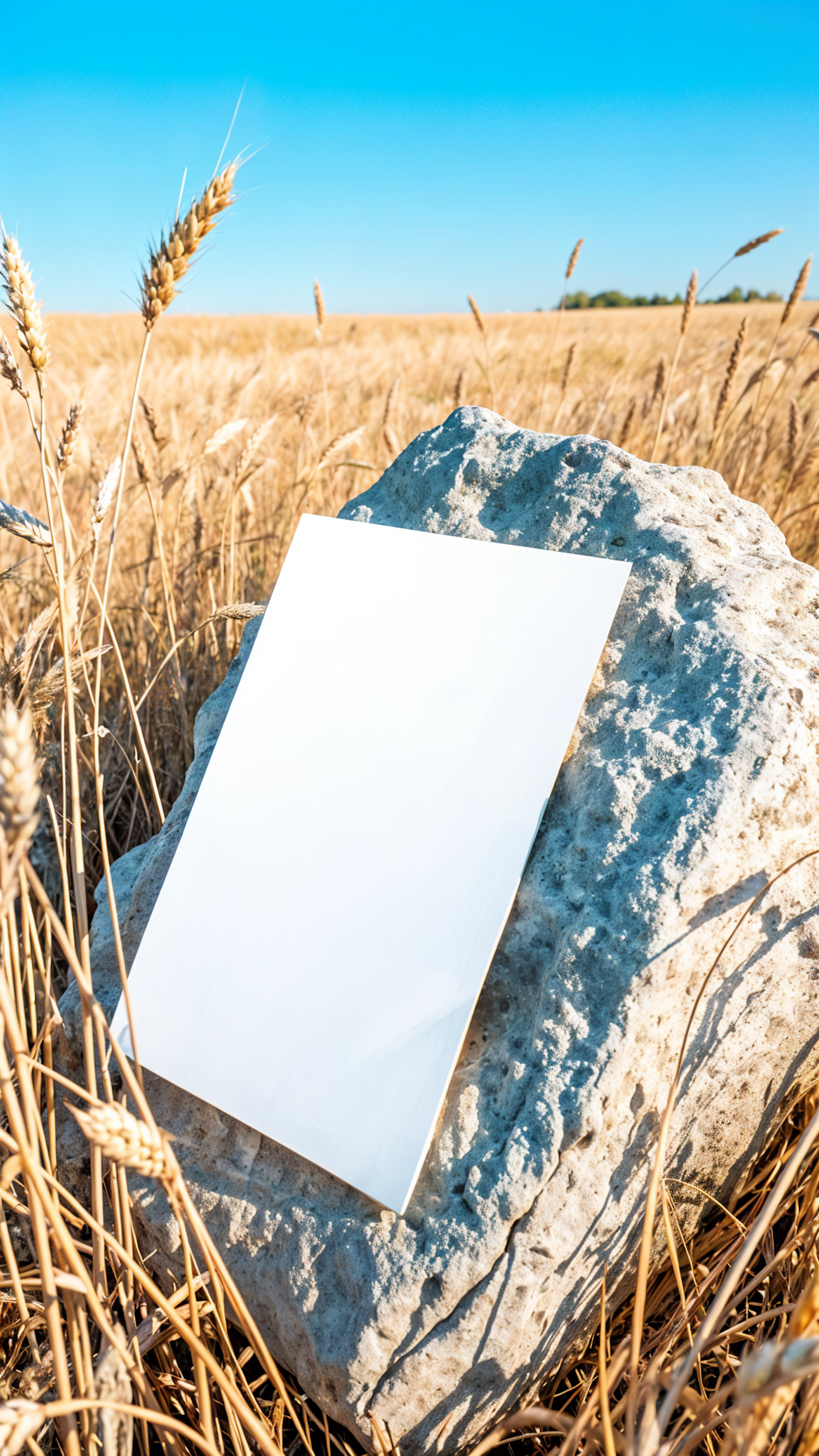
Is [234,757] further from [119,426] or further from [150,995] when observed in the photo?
[119,426]

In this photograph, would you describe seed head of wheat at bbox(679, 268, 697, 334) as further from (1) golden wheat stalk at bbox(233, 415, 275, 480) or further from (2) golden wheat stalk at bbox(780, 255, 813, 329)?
(1) golden wheat stalk at bbox(233, 415, 275, 480)

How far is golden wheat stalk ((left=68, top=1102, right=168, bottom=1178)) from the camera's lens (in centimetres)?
44

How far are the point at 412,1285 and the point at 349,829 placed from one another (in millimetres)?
424

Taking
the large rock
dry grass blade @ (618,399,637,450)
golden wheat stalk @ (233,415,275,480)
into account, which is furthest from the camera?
dry grass blade @ (618,399,637,450)

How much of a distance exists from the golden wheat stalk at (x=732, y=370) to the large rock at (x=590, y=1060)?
112cm

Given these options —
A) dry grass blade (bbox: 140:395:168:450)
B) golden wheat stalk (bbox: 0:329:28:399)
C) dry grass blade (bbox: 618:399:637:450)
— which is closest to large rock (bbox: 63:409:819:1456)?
golden wheat stalk (bbox: 0:329:28:399)

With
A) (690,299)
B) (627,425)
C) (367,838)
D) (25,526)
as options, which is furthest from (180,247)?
(627,425)

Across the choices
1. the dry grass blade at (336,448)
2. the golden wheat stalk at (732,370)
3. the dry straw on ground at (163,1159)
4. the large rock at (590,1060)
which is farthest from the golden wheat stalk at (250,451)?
the golden wheat stalk at (732,370)

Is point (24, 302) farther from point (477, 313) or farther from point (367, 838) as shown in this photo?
point (477, 313)

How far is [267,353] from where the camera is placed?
18.6ft

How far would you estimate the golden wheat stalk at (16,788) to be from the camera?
402 millimetres

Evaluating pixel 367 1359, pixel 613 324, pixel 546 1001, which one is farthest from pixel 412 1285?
pixel 613 324

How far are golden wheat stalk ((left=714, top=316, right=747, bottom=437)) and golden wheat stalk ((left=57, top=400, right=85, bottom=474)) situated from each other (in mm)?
1492

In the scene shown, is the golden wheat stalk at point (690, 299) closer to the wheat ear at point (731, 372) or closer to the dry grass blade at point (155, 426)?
the wheat ear at point (731, 372)
